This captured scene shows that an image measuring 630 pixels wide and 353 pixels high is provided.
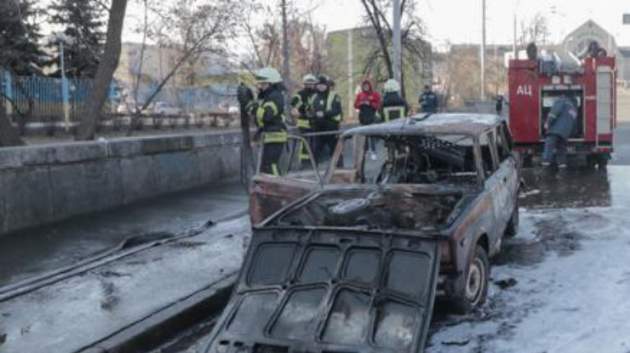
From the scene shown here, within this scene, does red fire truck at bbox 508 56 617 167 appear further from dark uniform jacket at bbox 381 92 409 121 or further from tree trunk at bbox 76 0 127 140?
tree trunk at bbox 76 0 127 140

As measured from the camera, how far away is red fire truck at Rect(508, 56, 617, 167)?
1552 cm

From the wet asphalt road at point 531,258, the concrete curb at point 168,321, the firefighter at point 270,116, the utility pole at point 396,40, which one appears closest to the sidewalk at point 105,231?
the wet asphalt road at point 531,258

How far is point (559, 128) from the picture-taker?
1489 cm

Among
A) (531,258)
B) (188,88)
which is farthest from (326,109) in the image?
(188,88)

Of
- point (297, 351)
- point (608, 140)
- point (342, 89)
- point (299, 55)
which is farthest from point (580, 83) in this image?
point (342, 89)

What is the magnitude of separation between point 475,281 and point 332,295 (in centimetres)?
167

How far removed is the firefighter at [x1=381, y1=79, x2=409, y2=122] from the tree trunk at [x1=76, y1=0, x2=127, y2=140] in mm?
4944

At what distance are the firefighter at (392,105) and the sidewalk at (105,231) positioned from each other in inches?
136

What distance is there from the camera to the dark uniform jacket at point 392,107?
1448cm

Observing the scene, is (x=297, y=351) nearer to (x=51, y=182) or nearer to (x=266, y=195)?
(x=266, y=195)

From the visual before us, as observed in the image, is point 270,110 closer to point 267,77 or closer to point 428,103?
point 267,77

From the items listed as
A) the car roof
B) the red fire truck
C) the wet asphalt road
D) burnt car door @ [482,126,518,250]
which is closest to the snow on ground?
the wet asphalt road

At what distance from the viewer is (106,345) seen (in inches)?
208

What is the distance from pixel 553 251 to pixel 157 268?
4.05 metres
